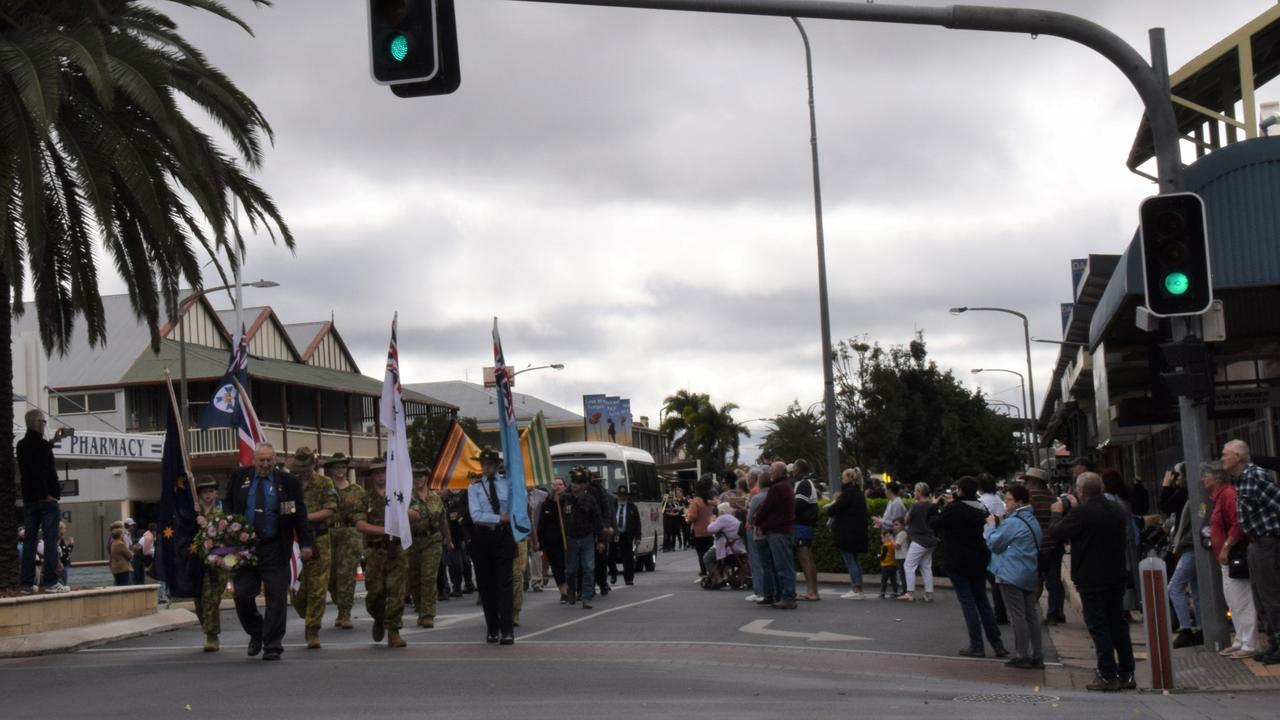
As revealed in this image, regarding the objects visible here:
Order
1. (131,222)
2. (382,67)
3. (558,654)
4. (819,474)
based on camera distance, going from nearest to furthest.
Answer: (382,67) < (558,654) < (131,222) < (819,474)

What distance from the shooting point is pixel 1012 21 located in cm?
1058

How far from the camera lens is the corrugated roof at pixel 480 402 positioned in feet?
342

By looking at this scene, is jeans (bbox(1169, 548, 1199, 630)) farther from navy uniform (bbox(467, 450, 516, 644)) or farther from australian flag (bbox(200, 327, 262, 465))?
australian flag (bbox(200, 327, 262, 465))

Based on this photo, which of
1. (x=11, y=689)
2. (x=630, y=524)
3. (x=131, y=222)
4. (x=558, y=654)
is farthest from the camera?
(x=630, y=524)

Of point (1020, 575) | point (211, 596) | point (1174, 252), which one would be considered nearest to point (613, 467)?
point (211, 596)

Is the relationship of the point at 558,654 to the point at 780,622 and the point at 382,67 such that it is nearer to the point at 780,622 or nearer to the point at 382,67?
the point at 780,622

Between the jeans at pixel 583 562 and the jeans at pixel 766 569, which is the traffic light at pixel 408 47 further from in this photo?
the jeans at pixel 583 562

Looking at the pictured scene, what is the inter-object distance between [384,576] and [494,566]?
1.10 m

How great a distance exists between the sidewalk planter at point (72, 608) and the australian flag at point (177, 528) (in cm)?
140

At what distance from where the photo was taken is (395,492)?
14.2m

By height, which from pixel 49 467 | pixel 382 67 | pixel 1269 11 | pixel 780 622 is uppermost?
pixel 1269 11

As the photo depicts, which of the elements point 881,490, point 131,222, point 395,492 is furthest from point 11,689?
point 881,490

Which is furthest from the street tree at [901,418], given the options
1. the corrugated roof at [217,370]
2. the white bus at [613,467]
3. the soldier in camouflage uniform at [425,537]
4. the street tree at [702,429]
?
the street tree at [702,429]

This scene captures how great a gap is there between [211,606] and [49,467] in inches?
172
